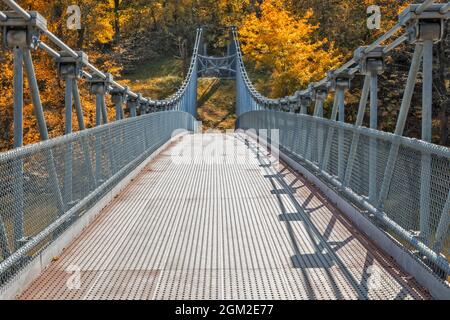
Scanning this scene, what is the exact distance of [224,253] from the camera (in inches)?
213

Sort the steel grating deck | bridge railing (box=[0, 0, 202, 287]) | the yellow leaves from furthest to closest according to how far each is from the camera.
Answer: the yellow leaves
bridge railing (box=[0, 0, 202, 287])
the steel grating deck

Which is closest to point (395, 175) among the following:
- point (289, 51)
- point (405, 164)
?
point (405, 164)

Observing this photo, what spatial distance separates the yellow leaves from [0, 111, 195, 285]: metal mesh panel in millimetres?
16992

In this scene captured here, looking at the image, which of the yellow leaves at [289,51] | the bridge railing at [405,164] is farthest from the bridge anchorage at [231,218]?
the yellow leaves at [289,51]

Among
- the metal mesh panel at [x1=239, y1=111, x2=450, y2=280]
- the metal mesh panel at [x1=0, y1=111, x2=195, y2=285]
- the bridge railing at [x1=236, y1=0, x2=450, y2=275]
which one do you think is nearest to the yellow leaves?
the metal mesh panel at [x1=239, y1=111, x2=450, y2=280]

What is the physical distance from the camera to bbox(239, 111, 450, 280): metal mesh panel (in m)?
4.39

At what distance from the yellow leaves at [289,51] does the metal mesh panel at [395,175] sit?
54.2ft

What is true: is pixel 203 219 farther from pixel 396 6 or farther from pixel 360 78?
pixel 360 78

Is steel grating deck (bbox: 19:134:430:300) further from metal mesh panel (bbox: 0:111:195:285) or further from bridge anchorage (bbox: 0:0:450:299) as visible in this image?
metal mesh panel (bbox: 0:111:195:285)

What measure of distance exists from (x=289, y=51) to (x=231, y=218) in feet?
66.3

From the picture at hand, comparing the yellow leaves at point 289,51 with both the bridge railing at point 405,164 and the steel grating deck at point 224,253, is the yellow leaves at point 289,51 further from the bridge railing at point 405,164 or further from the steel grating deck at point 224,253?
the steel grating deck at point 224,253

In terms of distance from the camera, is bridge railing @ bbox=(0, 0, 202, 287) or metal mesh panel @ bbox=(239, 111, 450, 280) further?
bridge railing @ bbox=(0, 0, 202, 287)

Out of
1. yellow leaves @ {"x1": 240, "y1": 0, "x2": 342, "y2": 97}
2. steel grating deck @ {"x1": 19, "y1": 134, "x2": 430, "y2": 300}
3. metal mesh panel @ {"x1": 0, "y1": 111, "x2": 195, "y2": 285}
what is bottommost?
steel grating deck @ {"x1": 19, "y1": 134, "x2": 430, "y2": 300}

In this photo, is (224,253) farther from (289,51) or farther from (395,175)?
(289,51)
